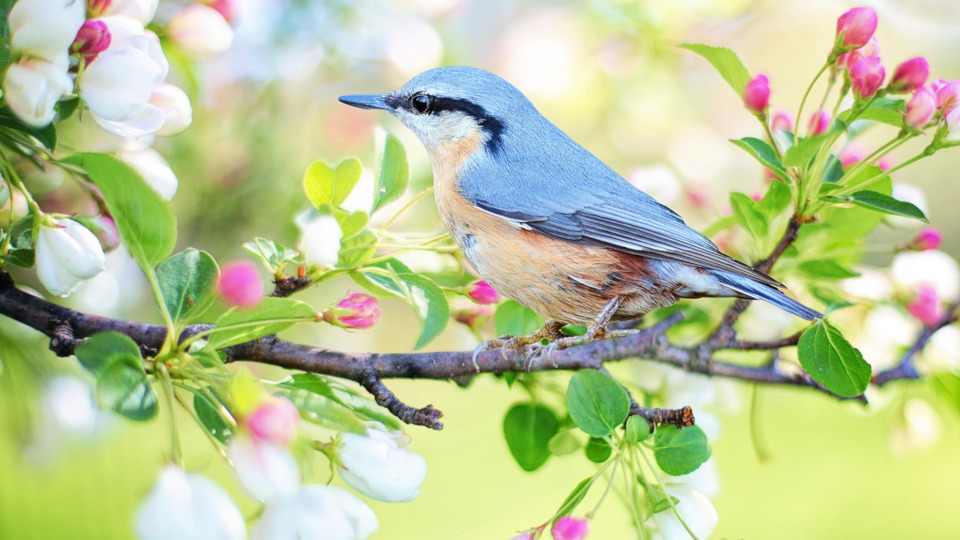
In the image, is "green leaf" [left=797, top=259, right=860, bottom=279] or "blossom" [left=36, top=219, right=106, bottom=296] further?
"green leaf" [left=797, top=259, right=860, bottom=279]

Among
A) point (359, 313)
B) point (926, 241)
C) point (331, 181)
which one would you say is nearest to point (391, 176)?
point (331, 181)

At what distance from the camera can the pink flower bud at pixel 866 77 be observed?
66 centimetres

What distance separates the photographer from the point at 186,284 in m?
0.59

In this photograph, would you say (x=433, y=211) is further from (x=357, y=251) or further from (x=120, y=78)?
(x=120, y=78)

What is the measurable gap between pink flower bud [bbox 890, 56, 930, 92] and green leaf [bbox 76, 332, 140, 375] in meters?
0.62

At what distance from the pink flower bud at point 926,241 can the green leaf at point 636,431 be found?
1.40 ft

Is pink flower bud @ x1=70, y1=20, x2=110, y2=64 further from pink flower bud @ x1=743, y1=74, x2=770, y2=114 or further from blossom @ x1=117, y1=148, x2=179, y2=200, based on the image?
pink flower bud @ x1=743, y1=74, x2=770, y2=114

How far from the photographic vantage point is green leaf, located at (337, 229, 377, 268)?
69cm

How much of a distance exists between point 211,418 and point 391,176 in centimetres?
28

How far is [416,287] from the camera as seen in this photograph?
0.66 meters

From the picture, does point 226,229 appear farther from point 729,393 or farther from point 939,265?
point 939,265

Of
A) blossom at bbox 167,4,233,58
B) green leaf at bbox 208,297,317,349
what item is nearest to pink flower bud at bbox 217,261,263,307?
green leaf at bbox 208,297,317,349

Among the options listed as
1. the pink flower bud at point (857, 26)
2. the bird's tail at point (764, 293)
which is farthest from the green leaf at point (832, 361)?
the pink flower bud at point (857, 26)

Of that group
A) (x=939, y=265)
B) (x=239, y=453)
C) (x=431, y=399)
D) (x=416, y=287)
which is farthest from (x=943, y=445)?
(x=239, y=453)
